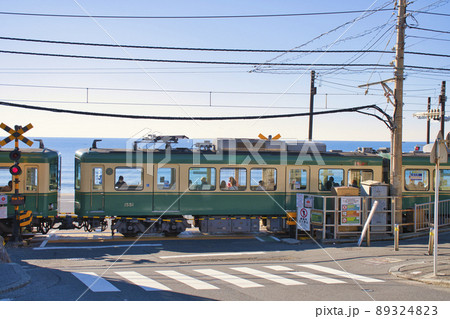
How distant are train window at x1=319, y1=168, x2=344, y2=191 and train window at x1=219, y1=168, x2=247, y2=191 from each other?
3310 mm

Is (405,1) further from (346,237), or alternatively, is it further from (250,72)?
(346,237)

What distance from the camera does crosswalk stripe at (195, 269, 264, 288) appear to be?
11070 mm

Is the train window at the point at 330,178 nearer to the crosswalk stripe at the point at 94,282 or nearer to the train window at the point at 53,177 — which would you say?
the train window at the point at 53,177

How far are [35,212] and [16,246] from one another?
5.37ft

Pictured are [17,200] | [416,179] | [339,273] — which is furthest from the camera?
[416,179]

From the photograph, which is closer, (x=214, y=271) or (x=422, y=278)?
(x=422, y=278)

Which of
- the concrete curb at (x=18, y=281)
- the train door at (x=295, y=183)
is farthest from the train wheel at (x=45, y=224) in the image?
the train door at (x=295, y=183)

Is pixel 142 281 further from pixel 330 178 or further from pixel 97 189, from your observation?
pixel 330 178

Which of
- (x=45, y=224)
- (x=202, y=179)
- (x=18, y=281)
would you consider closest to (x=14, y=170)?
(x=45, y=224)

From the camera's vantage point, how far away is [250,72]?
21.0 metres

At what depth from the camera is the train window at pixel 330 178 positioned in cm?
2038

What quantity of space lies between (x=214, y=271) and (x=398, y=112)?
33.1 feet

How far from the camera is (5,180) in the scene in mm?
18125
